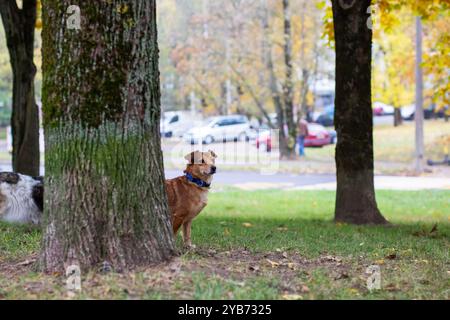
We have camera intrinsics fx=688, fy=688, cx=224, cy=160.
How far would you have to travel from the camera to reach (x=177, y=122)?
44250 mm

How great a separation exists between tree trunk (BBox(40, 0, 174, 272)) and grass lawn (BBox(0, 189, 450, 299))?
31 centimetres

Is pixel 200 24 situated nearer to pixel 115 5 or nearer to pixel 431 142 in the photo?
pixel 431 142

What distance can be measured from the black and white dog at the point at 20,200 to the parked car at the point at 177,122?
31551 millimetres

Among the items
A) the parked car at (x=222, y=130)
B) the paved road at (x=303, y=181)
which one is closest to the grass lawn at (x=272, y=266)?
the paved road at (x=303, y=181)

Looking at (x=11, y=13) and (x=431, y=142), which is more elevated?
(x=11, y=13)

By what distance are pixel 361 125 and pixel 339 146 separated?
0.50 metres

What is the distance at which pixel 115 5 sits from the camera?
578 cm

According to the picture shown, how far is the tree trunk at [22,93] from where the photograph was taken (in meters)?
12.4

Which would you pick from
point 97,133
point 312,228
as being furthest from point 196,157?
point 312,228

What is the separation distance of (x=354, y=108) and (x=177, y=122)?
33718 millimetres

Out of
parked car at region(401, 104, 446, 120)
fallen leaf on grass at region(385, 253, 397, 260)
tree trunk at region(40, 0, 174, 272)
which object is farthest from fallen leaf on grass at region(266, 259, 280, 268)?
parked car at region(401, 104, 446, 120)

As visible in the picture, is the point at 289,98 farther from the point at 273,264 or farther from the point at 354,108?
the point at 273,264

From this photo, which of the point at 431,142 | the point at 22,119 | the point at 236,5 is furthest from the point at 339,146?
the point at 431,142
